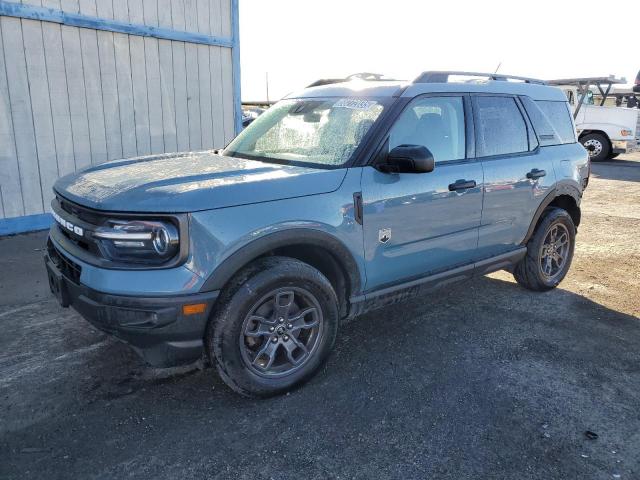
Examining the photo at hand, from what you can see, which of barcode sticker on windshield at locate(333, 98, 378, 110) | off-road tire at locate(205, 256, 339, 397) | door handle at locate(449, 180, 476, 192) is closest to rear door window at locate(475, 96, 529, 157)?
door handle at locate(449, 180, 476, 192)

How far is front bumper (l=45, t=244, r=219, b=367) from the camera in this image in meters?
2.53

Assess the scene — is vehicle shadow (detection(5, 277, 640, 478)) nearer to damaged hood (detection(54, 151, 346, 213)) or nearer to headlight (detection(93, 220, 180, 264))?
headlight (detection(93, 220, 180, 264))

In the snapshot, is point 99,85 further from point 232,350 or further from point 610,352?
point 610,352

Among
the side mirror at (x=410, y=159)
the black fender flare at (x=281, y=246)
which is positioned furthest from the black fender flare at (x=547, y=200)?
the black fender flare at (x=281, y=246)

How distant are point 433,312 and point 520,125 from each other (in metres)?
1.76

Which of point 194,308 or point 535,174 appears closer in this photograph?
point 194,308

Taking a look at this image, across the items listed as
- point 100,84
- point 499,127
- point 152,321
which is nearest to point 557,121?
point 499,127

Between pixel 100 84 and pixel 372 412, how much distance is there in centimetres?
600

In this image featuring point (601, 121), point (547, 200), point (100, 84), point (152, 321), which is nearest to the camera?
point (152, 321)

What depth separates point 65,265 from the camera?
2916 mm

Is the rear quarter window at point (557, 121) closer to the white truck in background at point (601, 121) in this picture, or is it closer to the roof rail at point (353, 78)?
the roof rail at point (353, 78)

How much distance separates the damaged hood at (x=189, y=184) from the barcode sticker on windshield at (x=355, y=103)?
662mm

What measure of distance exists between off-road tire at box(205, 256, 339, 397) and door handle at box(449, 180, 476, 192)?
1217 millimetres

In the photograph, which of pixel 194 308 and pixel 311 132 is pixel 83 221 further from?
pixel 311 132
